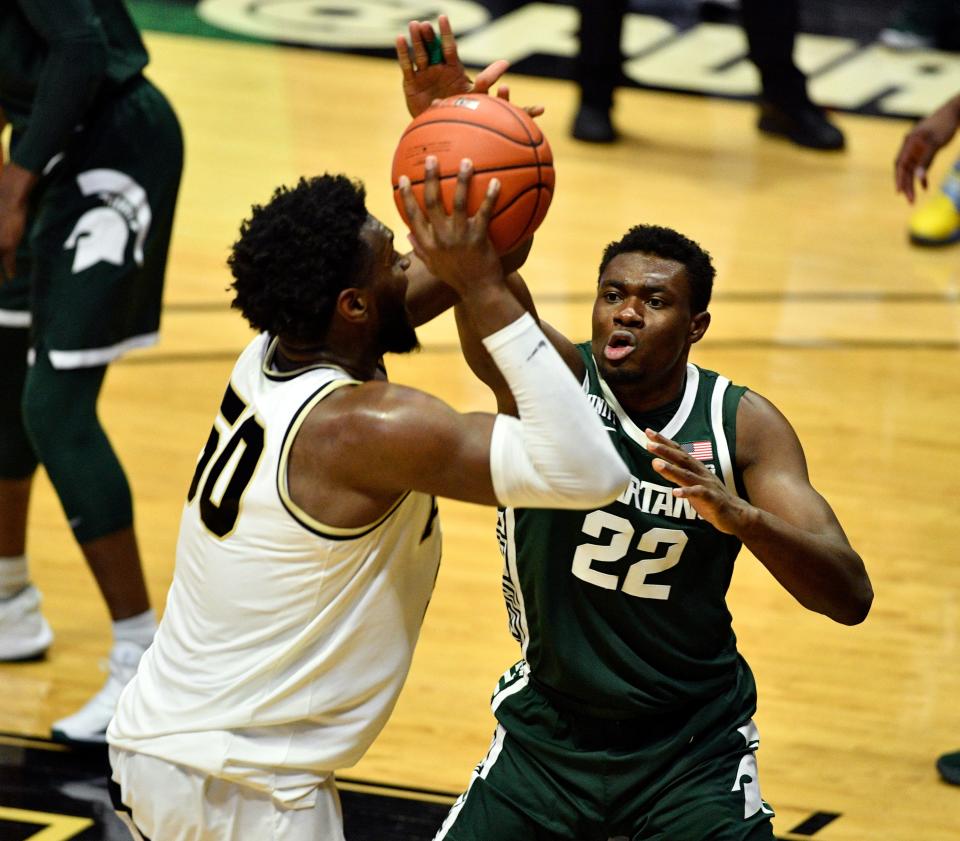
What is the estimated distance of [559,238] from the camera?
8391 mm

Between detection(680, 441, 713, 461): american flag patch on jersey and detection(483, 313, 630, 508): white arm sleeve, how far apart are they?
20.4 inches

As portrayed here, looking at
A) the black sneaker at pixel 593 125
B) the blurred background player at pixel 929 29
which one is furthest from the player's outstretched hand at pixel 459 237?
the blurred background player at pixel 929 29

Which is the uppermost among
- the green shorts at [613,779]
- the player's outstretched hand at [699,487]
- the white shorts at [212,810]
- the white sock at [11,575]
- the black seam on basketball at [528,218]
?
the black seam on basketball at [528,218]

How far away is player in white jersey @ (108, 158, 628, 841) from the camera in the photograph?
2910 mm

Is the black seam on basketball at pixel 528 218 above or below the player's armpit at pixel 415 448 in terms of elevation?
above

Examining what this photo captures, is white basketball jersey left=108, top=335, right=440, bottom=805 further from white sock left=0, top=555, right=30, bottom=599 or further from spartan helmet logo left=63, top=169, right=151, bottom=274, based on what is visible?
white sock left=0, top=555, right=30, bottom=599

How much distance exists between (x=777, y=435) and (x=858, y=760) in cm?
164

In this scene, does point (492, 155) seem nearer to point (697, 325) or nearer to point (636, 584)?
point (697, 325)

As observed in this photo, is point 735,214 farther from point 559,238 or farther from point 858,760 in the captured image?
point 858,760

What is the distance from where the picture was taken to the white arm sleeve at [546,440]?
112 inches

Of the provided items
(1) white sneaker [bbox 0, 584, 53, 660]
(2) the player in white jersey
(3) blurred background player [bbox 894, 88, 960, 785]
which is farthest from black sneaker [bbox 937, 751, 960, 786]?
(1) white sneaker [bbox 0, 584, 53, 660]

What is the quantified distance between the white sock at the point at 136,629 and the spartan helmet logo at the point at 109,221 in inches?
38.6

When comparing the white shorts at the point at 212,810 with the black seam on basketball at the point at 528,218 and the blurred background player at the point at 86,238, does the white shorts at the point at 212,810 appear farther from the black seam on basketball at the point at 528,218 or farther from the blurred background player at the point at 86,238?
the blurred background player at the point at 86,238

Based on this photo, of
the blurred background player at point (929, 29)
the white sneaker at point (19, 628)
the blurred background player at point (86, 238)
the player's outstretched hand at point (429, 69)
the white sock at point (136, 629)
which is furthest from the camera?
the blurred background player at point (929, 29)
